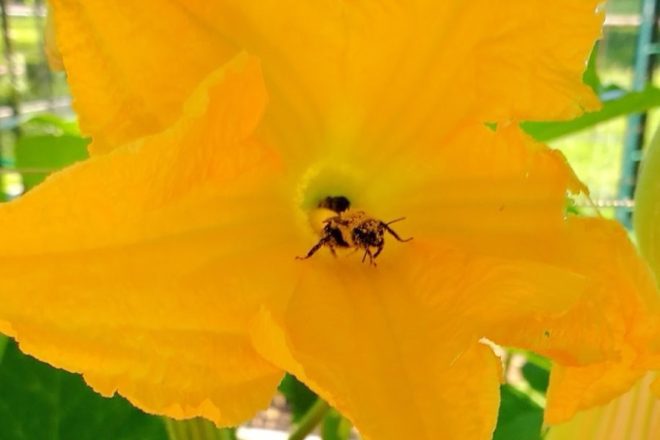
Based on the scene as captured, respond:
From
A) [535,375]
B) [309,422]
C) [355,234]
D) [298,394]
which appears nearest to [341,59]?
[355,234]

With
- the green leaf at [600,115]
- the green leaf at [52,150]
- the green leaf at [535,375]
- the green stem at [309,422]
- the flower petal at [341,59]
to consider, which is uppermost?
the green leaf at [600,115]

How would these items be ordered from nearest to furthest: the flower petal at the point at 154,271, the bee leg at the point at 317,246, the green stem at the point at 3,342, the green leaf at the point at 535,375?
the flower petal at the point at 154,271
the bee leg at the point at 317,246
the green stem at the point at 3,342
the green leaf at the point at 535,375

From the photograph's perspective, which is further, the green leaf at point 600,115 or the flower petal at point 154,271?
the green leaf at point 600,115

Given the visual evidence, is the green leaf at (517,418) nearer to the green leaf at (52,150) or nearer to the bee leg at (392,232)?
the bee leg at (392,232)

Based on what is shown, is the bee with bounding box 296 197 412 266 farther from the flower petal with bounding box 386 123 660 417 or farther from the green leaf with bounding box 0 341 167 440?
the green leaf with bounding box 0 341 167 440

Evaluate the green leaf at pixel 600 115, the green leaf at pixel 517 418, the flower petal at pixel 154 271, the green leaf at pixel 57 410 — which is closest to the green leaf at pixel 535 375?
the green leaf at pixel 517 418

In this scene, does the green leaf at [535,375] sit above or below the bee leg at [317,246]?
above

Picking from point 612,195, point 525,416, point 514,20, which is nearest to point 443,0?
point 514,20

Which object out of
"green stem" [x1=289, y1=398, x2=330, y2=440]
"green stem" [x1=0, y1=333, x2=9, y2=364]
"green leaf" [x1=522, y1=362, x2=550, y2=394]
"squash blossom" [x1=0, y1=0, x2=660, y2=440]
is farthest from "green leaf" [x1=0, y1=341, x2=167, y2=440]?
"green leaf" [x1=522, y1=362, x2=550, y2=394]
